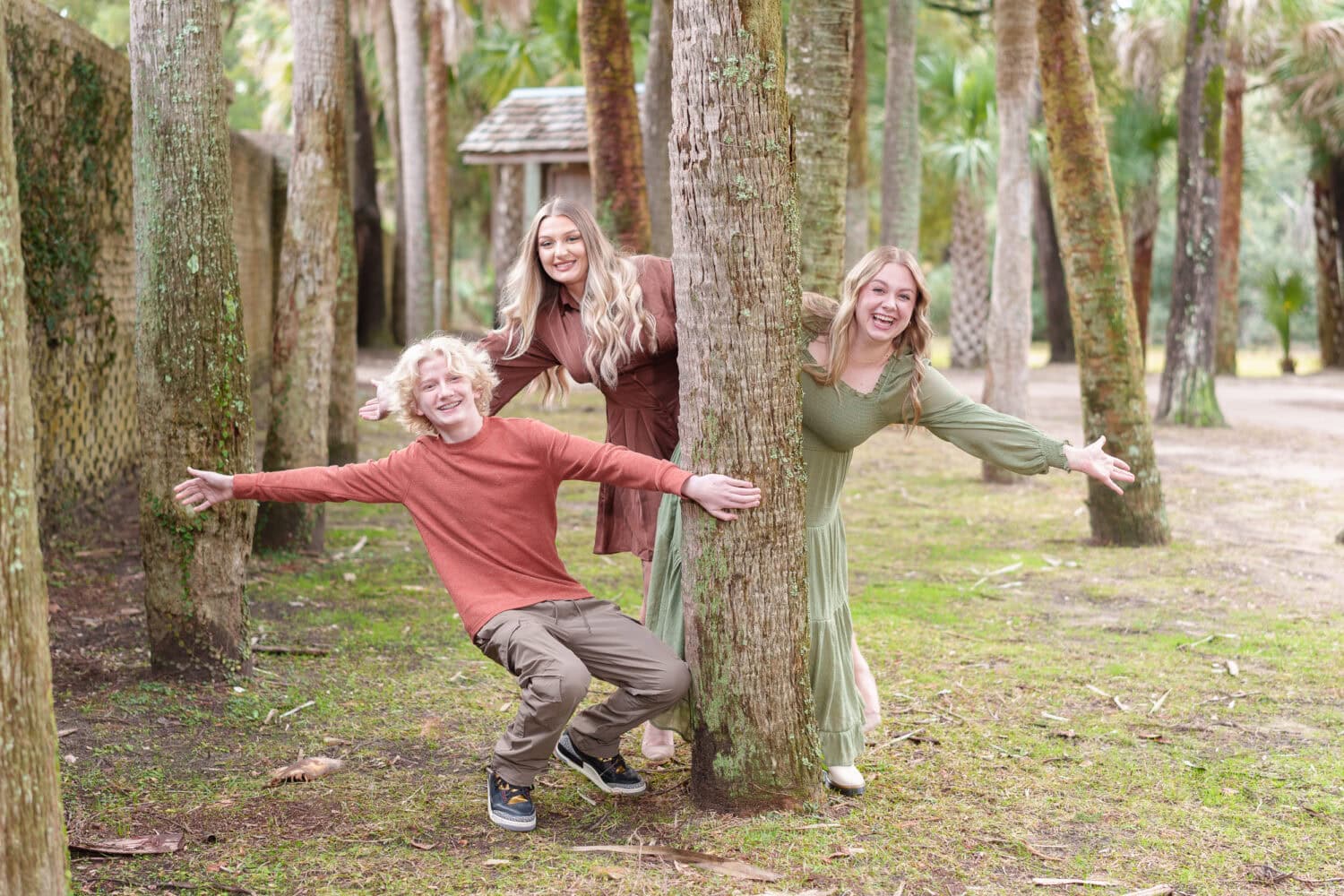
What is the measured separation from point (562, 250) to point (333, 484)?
1.06 metres

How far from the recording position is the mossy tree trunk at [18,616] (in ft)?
8.16

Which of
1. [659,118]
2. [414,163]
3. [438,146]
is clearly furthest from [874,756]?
[438,146]

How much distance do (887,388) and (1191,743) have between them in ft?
5.88

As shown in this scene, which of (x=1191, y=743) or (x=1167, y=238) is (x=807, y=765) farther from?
(x=1167, y=238)

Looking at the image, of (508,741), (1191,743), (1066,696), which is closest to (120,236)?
(508,741)

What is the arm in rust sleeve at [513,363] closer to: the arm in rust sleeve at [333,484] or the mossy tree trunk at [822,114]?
the arm in rust sleeve at [333,484]

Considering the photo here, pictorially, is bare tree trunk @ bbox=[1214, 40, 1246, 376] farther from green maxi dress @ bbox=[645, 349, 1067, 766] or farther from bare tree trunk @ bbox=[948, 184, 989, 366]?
green maxi dress @ bbox=[645, 349, 1067, 766]

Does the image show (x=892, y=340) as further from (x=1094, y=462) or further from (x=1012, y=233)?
(x=1012, y=233)

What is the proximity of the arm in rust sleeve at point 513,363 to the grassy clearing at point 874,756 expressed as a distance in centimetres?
127

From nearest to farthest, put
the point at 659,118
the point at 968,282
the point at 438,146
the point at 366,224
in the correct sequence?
the point at 659,118 → the point at 366,224 → the point at 438,146 → the point at 968,282

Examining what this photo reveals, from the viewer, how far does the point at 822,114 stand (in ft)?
22.9

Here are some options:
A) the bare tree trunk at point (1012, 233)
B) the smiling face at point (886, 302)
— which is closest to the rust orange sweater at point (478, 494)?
the smiling face at point (886, 302)

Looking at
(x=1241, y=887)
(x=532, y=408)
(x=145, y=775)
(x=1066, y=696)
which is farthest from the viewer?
(x=532, y=408)

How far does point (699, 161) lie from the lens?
3.72 meters
